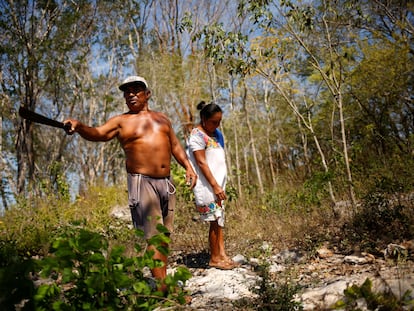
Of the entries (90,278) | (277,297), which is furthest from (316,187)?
(90,278)

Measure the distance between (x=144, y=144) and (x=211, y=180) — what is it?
0.90 metres

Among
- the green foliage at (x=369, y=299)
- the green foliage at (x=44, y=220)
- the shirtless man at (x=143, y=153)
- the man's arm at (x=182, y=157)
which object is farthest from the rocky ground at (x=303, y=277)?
the green foliage at (x=44, y=220)

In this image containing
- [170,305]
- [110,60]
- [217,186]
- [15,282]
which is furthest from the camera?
[110,60]

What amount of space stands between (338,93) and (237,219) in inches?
98.6

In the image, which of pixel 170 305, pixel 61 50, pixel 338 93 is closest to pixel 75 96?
pixel 61 50

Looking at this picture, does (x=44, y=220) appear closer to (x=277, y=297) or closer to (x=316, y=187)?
(x=316, y=187)

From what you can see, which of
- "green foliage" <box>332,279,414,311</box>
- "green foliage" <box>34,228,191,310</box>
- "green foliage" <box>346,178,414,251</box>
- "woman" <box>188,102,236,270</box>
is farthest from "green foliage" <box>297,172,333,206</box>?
"green foliage" <box>34,228,191,310</box>

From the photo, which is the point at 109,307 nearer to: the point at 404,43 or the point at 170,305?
the point at 170,305

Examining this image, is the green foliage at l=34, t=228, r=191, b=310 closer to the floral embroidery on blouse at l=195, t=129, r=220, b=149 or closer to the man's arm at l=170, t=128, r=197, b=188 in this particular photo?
the man's arm at l=170, t=128, r=197, b=188

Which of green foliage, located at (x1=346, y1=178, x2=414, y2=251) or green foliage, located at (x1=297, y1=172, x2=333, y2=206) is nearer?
green foliage, located at (x1=346, y1=178, x2=414, y2=251)

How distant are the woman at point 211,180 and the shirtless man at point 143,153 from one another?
513mm

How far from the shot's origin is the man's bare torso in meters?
3.10

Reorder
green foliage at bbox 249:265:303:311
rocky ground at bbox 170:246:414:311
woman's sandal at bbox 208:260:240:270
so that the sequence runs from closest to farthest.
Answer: green foliage at bbox 249:265:303:311
rocky ground at bbox 170:246:414:311
woman's sandal at bbox 208:260:240:270

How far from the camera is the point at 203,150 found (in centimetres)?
381
